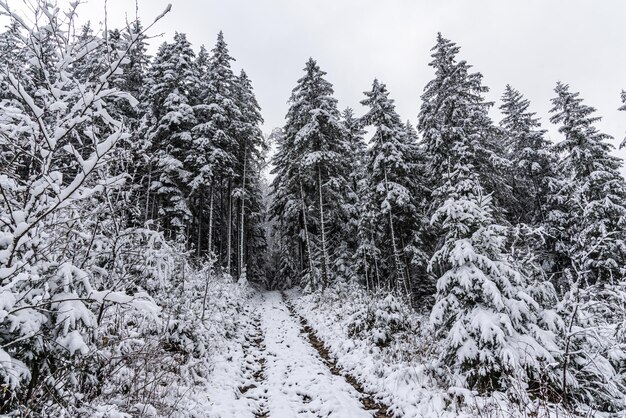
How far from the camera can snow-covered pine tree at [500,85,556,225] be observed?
20464 millimetres

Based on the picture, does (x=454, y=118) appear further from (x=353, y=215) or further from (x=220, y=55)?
(x=220, y=55)

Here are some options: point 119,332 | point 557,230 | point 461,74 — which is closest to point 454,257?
point 119,332

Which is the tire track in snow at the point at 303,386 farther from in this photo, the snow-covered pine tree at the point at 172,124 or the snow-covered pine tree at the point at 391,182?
the snow-covered pine tree at the point at 172,124

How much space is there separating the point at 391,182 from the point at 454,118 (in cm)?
505

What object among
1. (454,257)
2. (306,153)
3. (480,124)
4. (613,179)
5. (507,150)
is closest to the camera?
(454,257)

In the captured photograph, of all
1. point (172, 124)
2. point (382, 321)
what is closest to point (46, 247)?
Result: point (382, 321)

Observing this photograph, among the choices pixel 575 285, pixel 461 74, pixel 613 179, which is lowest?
pixel 575 285

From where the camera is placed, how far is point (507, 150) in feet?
88.6

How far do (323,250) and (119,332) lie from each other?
1516 centimetres

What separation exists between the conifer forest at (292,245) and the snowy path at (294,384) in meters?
0.07

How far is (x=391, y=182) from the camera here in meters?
20.3

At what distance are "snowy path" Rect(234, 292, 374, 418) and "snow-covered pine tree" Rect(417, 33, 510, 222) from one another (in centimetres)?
1111

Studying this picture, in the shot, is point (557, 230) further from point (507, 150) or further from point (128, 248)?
point (128, 248)

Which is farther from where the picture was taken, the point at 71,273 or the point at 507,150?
the point at 507,150
